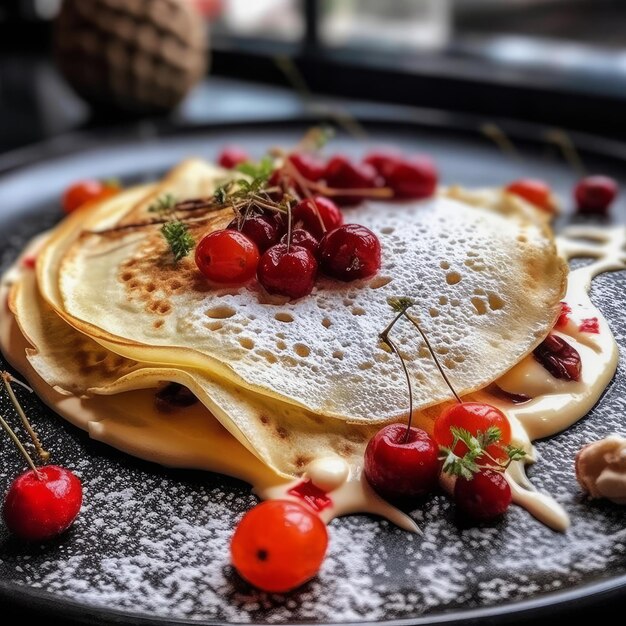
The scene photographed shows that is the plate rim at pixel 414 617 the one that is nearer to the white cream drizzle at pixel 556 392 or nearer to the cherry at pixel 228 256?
the white cream drizzle at pixel 556 392

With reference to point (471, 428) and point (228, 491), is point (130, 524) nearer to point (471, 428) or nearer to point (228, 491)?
point (228, 491)

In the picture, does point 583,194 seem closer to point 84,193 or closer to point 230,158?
point 230,158

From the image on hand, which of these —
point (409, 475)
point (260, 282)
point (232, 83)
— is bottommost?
point (232, 83)

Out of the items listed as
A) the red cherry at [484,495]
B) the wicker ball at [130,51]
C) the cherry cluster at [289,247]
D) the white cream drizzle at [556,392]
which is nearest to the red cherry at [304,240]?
the cherry cluster at [289,247]

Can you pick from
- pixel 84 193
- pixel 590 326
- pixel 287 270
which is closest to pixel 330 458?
pixel 287 270

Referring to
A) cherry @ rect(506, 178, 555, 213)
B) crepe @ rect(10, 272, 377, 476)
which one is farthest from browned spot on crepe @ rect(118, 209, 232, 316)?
cherry @ rect(506, 178, 555, 213)

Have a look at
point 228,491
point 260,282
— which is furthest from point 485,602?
point 260,282

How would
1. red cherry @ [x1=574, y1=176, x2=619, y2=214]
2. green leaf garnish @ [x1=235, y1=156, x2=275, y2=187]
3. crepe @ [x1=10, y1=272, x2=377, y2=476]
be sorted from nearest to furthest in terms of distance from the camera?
crepe @ [x1=10, y1=272, x2=377, y2=476]
green leaf garnish @ [x1=235, y1=156, x2=275, y2=187]
red cherry @ [x1=574, y1=176, x2=619, y2=214]

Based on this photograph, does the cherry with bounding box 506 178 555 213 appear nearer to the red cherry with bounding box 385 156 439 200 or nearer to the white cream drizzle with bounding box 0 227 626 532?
the red cherry with bounding box 385 156 439 200
